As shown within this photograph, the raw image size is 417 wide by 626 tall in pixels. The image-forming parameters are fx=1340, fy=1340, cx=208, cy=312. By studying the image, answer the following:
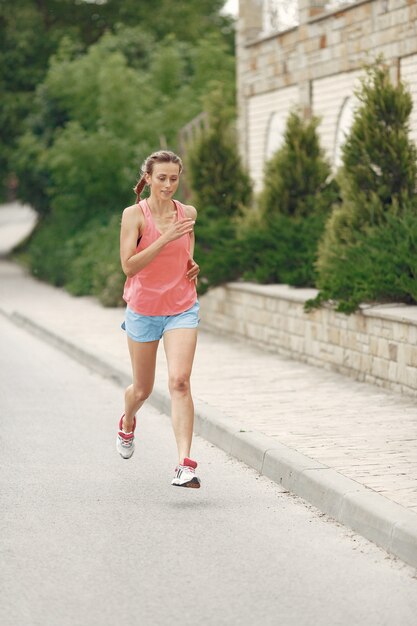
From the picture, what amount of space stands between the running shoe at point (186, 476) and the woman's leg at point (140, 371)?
73cm

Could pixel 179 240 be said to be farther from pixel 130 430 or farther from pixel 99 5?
pixel 99 5

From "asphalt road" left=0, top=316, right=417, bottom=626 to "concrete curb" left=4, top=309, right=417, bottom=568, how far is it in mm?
73

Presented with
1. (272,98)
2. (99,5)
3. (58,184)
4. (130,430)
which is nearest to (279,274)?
(272,98)

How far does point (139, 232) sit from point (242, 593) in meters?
2.70

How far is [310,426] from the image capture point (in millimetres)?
9609

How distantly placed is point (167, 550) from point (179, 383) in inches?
58.7

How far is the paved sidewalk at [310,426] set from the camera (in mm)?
6961

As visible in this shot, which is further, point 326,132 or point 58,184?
point 58,184

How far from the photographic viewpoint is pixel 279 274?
53.3 ft

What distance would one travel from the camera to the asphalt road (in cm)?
546

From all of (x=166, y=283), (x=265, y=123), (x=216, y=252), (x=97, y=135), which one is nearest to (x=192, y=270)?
(x=166, y=283)

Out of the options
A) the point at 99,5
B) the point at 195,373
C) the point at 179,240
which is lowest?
the point at 195,373

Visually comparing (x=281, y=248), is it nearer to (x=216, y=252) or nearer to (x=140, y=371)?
(x=216, y=252)

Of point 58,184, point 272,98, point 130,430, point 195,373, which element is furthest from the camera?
point 58,184
